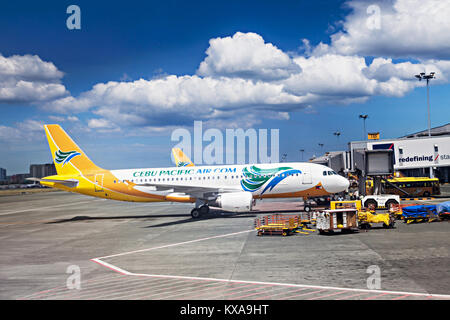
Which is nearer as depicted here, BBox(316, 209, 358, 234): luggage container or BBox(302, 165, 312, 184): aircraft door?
BBox(316, 209, 358, 234): luggage container

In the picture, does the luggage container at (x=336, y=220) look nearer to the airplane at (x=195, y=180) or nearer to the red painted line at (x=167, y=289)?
the airplane at (x=195, y=180)

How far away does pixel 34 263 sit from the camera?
17219mm

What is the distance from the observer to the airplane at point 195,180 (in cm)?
3294

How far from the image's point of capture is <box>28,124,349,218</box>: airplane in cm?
3294

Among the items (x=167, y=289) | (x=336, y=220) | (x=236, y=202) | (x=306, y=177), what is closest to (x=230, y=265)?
(x=167, y=289)

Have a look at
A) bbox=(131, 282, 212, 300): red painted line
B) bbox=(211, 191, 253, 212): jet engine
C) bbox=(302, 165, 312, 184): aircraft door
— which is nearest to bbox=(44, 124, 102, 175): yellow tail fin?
bbox=(211, 191, 253, 212): jet engine

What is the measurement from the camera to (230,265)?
595 inches

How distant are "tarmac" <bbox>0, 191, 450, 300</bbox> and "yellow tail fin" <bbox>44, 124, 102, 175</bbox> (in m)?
12.3

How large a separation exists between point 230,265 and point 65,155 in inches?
1106

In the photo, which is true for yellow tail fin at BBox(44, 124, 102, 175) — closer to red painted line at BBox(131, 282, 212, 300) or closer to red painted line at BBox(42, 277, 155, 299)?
red painted line at BBox(42, 277, 155, 299)
